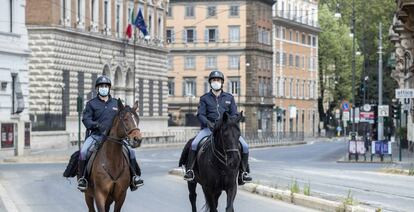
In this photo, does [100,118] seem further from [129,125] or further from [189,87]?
[189,87]

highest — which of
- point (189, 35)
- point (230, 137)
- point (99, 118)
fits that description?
point (189, 35)

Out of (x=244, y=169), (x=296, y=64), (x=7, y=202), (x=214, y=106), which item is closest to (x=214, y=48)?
(x=296, y=64)

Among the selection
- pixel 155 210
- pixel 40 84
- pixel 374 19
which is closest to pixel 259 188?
pixel 155 210

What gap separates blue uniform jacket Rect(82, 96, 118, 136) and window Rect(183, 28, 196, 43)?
370ft

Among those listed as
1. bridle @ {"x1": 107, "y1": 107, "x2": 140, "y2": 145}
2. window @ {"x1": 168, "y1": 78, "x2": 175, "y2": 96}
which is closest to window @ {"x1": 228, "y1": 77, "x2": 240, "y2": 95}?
window @ {"x1": 168, "y1": 78, "x2": 175, "y2": 96}

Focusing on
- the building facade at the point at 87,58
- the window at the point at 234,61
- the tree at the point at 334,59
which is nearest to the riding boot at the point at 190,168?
the building facade at the point at 87,58

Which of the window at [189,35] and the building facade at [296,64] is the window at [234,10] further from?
the building facade at [296,64]

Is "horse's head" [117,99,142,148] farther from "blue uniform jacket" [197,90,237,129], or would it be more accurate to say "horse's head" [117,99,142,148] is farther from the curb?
the curb

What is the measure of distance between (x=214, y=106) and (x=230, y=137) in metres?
1.53

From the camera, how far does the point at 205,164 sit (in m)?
17.3

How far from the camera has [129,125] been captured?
16.0 meters

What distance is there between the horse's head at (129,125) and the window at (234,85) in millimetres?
111683

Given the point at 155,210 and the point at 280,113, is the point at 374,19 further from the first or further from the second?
→ the point at 155,210

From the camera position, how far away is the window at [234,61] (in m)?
129
